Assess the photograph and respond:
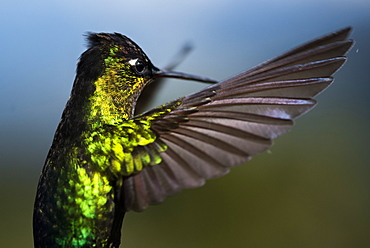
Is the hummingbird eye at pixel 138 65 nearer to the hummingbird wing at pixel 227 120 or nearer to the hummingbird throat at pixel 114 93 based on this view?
the hummingbird throat at pixel 114 93

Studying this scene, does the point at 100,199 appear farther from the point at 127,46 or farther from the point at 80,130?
the point at 127,46

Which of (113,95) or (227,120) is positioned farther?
(113,95)

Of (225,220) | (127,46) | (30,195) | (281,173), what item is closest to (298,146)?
(281,173)

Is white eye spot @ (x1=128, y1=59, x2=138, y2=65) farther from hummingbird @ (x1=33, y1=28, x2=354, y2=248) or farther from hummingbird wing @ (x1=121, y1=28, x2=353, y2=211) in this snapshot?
hummingbird wing @ (x1=121, y1=28, x2=353, y2=211)

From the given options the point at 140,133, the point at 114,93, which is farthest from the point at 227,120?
the point at 114,93

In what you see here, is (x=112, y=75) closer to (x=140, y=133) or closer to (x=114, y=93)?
(x=114, y=93)

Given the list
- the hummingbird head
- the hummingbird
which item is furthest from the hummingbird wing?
the hummingbird head

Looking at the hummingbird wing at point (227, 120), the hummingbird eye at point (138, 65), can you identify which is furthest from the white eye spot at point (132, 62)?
the hummingbird wing at point (227, 120)
